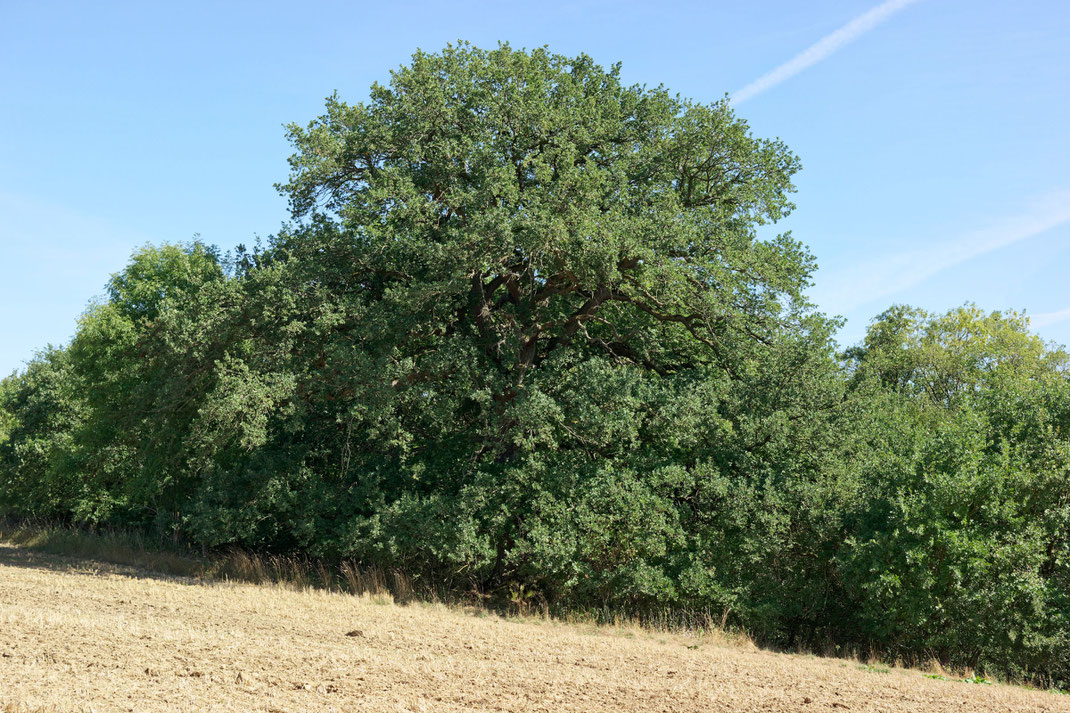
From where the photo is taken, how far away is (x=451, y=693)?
8.08 m

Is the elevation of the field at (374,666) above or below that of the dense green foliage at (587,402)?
below

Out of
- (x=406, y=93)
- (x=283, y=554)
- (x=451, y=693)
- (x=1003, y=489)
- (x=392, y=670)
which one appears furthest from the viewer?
(x=283, y=554)

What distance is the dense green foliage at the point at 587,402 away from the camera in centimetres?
1412

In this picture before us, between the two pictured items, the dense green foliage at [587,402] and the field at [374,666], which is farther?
the dense green foliage at [587,402]

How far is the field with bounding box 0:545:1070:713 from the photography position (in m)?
7.48

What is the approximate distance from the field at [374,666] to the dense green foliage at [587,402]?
2048 millimetres

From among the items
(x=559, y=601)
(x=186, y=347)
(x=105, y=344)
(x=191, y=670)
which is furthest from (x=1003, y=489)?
(x=105, y=344)

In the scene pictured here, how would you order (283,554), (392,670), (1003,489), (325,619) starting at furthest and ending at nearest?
1. (283,554)
2. (1003,489)
3. (325,619)
4. (392,670)

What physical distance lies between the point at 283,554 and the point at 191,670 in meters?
12.7

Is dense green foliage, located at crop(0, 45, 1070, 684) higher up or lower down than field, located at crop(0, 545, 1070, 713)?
higher up

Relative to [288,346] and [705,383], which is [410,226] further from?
[705,383]

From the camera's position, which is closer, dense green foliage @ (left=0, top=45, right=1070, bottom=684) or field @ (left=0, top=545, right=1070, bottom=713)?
field @ (left=0, top=545, right=1070, bottom=713)

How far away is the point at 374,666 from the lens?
29.5 ft

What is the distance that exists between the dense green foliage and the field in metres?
2.05
